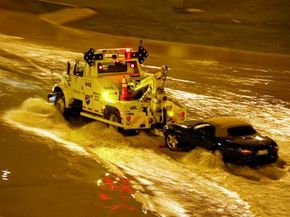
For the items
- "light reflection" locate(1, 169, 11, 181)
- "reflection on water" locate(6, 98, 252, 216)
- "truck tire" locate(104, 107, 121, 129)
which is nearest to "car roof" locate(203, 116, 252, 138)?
"reflection on water" locate(6, 98, 252, 216)

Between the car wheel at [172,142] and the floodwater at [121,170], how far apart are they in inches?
10.3

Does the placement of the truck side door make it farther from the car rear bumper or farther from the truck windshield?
the car rear bumper

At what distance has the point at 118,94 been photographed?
1850 centimetres

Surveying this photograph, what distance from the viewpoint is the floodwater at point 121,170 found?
12.4 m

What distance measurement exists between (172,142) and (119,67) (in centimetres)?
376

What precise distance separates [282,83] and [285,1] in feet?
82.4

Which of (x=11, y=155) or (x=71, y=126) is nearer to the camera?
(x=11, y=155)

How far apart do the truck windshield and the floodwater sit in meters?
1.77

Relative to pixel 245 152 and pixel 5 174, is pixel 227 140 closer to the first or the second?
pixel 245 152

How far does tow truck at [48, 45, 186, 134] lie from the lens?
17.9m

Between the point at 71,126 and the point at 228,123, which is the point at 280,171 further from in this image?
the point at 71,126

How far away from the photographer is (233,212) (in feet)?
41.3

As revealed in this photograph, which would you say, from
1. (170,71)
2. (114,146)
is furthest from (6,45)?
(114,146)

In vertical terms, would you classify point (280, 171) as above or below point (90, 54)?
below
